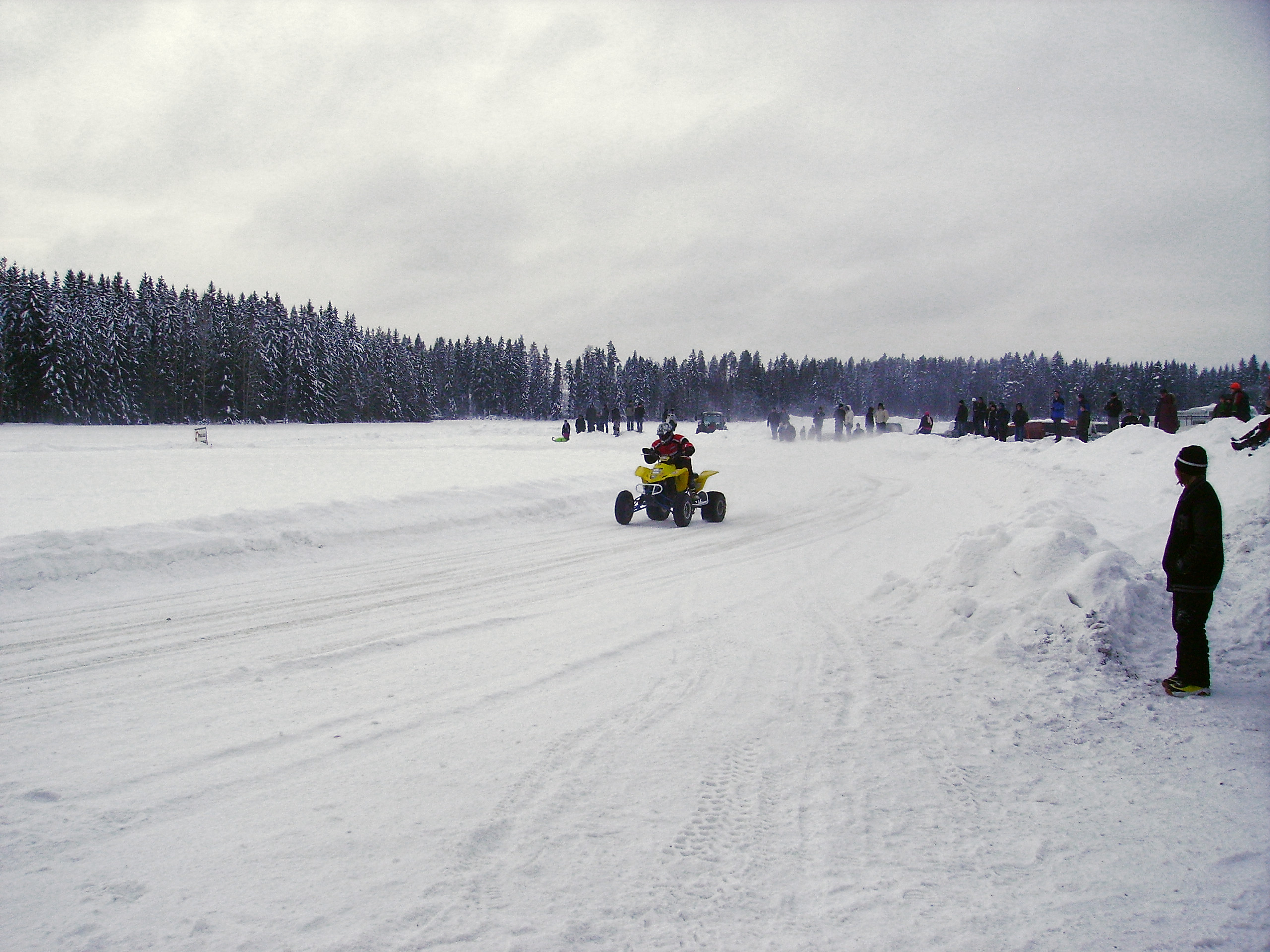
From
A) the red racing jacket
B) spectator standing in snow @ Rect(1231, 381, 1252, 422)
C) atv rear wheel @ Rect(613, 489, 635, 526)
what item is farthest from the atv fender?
spectator standing in snow @ Rect(1231, 381, 1252, 422)

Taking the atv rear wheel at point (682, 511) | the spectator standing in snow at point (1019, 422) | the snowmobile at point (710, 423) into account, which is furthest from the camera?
the snowmobile at point (710, 423)

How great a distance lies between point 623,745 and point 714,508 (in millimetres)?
9697

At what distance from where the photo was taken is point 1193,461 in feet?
16.3

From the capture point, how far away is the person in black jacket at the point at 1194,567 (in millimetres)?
4879

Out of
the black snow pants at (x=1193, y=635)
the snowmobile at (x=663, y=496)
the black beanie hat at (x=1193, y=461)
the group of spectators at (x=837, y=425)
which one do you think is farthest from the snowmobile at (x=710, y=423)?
the black snow pants at (x=1193, y=635)

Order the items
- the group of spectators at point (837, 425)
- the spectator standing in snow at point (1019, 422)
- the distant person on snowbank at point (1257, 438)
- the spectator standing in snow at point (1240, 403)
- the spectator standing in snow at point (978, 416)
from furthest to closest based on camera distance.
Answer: the group of spectators at point (837, 425), the spectator standing in snow at point (978, 416), the spectator standing in snow at point (1019, 422), the spectator standing in snow at point (1240, 403), the distant person on snowbank at point (1257, 438)

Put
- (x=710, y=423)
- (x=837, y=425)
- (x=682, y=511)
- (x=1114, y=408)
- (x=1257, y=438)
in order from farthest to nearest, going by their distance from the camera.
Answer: (x=710, y=423) < (x=837, y=425) < (x=1114, y=408) < (x=682, y=511) < (x=1257, y=438)

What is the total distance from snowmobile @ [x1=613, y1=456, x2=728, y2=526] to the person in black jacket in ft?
27.5

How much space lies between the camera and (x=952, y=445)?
96.8 feet

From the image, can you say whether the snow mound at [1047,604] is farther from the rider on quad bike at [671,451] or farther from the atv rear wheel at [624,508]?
the rider on quad bike at [671,451]

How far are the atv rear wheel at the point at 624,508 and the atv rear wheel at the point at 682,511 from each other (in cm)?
82

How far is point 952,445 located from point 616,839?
2987 centimetres

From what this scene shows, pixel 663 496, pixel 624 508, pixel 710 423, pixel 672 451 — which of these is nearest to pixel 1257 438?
pixel 672 451

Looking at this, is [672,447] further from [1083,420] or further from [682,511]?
[1083,420]
